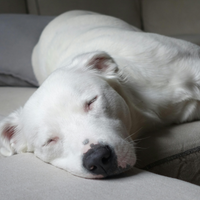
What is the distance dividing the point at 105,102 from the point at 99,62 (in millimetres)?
358

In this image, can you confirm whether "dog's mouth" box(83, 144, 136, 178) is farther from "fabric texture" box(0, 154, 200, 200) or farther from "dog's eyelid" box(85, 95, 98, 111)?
"dog's eyelid" box(85, 95, 98, 111)

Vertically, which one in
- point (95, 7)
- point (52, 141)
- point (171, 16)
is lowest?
point (171, 16)

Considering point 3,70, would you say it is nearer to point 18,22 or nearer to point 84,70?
point 18,22

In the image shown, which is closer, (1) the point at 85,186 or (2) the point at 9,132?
(1) the point at 85,186

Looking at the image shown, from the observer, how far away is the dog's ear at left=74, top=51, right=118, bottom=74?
5.44 feet

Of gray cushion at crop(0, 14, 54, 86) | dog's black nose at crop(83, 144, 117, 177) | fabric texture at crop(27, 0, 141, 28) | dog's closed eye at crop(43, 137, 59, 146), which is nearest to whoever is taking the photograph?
dog's black nose at crop(83, 144, 117, 177)

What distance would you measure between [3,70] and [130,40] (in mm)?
1474

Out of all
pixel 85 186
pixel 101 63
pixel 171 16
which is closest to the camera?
pixel 85 186

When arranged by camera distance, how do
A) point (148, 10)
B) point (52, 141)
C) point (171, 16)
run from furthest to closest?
point (148, 10) → point (171, 16) → point (52, 141)

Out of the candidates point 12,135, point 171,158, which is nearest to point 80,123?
point 171,158

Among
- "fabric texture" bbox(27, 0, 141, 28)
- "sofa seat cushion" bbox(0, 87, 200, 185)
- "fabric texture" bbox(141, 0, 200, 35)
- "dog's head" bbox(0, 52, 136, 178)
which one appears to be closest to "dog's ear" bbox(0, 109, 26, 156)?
"dog's head" bbox(0, 52, 136, 178)

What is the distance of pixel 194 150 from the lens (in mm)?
1476

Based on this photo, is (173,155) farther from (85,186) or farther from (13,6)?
(13,6)

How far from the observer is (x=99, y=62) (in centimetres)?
169
